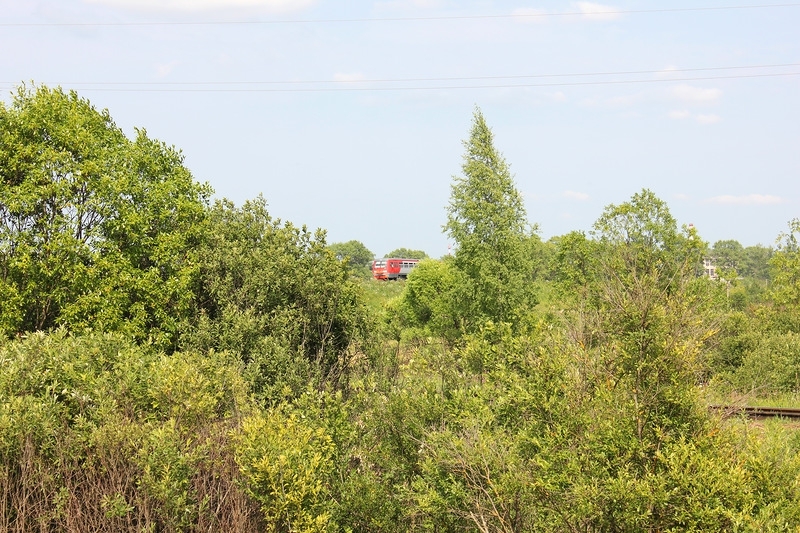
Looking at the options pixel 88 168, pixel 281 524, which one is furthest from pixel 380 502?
pixel 88 168

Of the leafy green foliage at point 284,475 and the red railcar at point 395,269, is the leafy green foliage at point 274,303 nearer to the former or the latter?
the leafy green foliage at point 284,475

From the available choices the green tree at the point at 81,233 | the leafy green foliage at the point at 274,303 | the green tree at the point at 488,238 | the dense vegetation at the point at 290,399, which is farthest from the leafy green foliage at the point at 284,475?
the green tree at the point at 488,238

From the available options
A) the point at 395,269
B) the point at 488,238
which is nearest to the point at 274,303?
the point at 488,238

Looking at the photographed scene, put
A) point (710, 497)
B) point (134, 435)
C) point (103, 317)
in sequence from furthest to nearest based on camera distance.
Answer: point (103, 317) < point (134, 435) < point (710, 497)

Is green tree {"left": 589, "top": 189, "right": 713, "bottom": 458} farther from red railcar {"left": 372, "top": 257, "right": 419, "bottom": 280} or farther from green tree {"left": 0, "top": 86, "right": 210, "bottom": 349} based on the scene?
red railcar {"left": 372, "top": 257, "right": 419, "bottom": 280}

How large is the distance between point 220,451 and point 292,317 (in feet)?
36.7

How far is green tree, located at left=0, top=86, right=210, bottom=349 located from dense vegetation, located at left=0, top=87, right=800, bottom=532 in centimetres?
8

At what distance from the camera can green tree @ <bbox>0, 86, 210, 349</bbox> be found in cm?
2552

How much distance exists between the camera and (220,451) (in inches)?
619

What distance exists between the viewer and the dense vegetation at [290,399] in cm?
1227

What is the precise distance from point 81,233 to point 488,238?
107ft

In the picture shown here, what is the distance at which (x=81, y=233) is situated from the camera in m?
26.6

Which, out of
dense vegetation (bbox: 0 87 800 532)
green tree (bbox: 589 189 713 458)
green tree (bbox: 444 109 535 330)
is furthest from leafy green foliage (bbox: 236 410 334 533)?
green tree (bbox: 444 109 535 330)

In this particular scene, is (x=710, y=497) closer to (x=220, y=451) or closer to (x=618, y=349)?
(x=618, y=349)
